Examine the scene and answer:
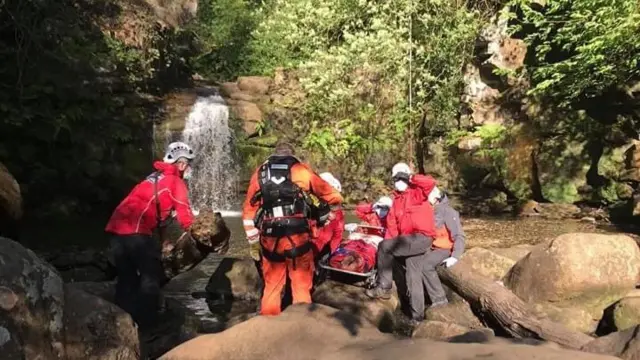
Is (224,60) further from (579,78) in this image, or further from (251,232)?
(251,232)

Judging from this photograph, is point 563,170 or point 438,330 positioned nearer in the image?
point 438,330

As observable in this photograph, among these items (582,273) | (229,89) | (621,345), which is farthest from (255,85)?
(621,345)

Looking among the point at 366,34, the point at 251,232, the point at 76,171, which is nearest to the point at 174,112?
the point at 76,171

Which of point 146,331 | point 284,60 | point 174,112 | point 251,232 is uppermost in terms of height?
point 284,60

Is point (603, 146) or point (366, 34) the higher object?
point (366, 34)

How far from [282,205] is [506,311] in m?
2.49

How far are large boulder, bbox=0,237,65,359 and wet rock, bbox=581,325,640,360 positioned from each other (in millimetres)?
4192

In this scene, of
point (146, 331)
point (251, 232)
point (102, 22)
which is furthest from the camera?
point (102, 22)

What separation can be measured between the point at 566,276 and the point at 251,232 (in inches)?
152

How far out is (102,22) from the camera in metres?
20.0

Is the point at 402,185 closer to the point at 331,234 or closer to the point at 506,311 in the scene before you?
the point at 331,234

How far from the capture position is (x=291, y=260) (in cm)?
609

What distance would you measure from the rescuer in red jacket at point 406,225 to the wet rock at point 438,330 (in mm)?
1370

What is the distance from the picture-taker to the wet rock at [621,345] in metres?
4.84
